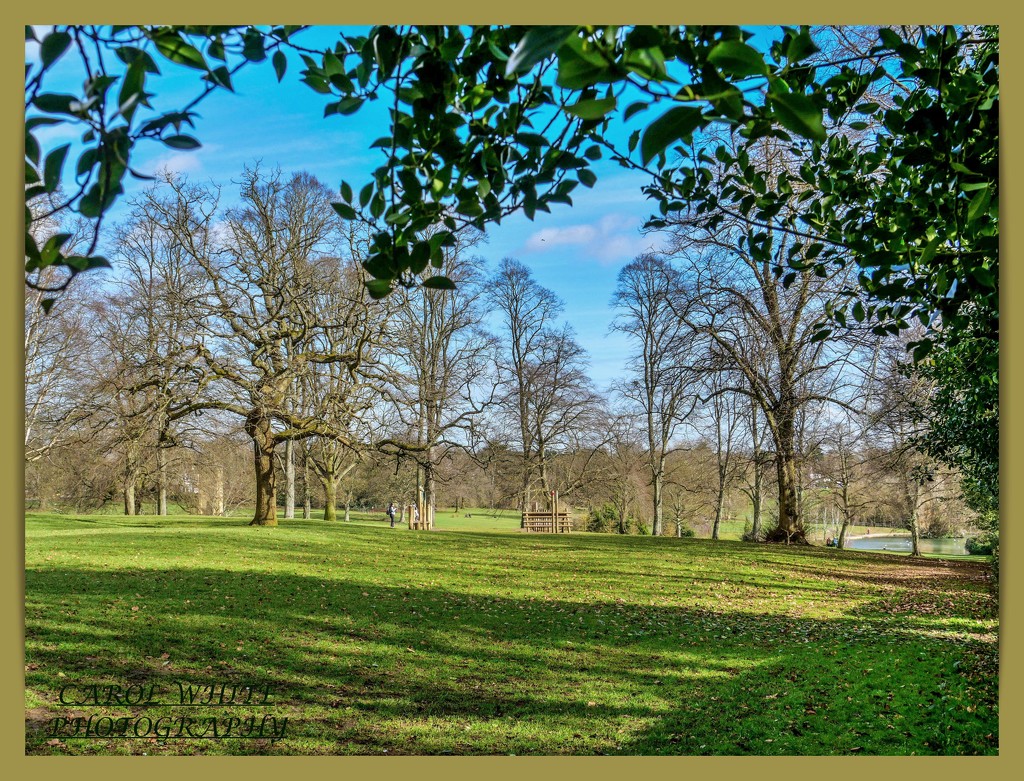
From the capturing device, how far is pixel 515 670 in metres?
2.98

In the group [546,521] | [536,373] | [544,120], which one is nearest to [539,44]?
[544,120]

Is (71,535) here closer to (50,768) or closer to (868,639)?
(50,768)

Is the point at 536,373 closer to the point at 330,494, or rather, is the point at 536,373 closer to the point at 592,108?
the point at 330,494

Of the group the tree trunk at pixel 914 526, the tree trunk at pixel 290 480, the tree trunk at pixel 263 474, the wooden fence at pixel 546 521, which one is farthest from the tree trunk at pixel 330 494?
the tree trunk at pixel 914 526

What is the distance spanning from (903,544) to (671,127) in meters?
5.54

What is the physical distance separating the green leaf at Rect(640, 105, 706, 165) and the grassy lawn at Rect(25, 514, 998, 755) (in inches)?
98.7

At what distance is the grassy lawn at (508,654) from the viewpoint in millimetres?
2564

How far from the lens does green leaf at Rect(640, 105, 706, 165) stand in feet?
1.82

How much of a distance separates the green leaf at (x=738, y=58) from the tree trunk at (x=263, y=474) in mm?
6486

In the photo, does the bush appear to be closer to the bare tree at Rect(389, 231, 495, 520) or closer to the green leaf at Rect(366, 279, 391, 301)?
the bare tree at Rect(389, 231, 495, 520)

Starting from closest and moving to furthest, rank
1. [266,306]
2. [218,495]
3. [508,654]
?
[508,654], [266,306], [218,495]

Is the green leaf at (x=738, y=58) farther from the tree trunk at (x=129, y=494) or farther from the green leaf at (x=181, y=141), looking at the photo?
the tree trunk at (x=129, y=494)

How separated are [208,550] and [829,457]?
4944 millimetres

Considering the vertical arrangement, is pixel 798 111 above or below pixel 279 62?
below
